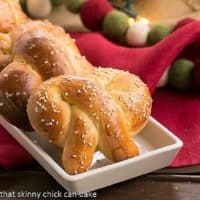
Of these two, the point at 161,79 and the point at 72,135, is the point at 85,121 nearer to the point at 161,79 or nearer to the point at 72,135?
the point at 72,135

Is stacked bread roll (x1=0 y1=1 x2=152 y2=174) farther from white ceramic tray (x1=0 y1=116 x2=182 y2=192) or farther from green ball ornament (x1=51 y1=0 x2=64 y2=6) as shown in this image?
green ball ornament (x1=51 y1=0 x2=64 y2=6)

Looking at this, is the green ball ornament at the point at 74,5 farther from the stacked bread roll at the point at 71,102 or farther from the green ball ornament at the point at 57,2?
the stacked bread roll at the point at 71,102

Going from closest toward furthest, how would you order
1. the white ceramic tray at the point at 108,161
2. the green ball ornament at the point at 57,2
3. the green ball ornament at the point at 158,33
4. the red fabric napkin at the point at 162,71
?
the white ceramic tray at the point at 108,161
the red fabric napkin at the point at 162,71
the green ball ornament at the point at 158,33
the green ball ornament at the point at 57,2

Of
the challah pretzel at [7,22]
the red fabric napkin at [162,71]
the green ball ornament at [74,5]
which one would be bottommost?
the red fabric napkin at [162,71]

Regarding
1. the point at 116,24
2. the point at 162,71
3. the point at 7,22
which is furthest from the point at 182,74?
the point at 7,22

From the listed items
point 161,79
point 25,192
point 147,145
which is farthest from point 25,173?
point 161,79

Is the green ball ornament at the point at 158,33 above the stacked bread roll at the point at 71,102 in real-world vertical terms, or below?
below

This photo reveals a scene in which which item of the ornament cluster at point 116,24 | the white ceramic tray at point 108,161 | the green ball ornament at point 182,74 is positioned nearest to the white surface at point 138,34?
the ornament cluster at point 116,24

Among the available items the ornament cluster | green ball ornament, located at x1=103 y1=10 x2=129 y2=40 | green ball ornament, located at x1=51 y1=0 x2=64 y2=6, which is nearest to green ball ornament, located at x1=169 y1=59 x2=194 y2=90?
the ornament cluster
